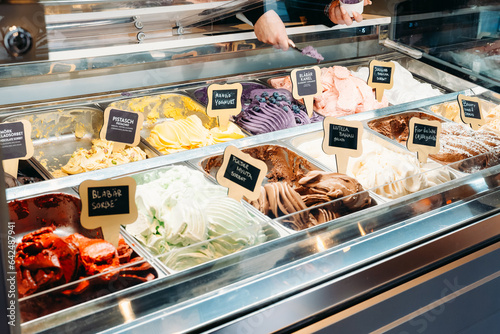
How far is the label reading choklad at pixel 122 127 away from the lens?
1.81 meters

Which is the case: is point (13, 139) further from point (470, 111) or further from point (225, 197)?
point (470, 111)

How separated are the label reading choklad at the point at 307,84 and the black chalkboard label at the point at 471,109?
0.70 metres

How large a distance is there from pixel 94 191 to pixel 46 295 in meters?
0.30

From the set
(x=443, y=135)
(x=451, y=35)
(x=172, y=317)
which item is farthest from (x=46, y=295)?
(x=451, y=35)

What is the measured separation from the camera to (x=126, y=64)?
7.10ft

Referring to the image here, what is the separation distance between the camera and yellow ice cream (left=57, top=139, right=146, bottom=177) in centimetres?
183

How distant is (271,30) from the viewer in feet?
7.87

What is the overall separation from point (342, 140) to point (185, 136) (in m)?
0.65

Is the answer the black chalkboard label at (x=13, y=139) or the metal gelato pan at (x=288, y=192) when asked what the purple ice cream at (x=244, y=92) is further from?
the black chalkboard label at (x=13, y=139)

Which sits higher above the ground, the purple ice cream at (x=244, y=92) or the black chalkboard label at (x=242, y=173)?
the purple ice cream at (x=244, y=92)

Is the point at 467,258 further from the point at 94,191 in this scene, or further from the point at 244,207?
the point at 94,191

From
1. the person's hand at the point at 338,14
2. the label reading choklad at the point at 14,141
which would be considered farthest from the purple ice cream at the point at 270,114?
the label reading choklad at the point at 14,141

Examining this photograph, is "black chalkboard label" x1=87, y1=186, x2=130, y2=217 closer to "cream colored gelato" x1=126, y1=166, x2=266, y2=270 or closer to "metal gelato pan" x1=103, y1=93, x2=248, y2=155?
"cream colored gelato" x1=126, y1=166, x2=266, y2=270

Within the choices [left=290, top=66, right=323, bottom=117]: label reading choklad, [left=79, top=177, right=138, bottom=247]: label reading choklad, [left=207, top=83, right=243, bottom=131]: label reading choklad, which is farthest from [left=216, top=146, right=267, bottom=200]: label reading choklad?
[left=290, top=66, right=323, bottom=117]: label reading choklad
